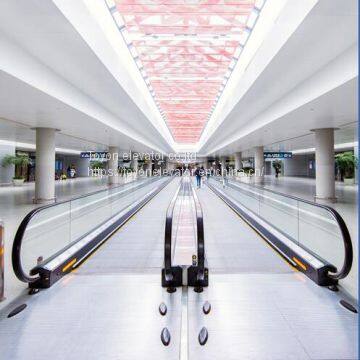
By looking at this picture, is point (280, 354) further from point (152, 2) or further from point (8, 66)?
point (152, 2)

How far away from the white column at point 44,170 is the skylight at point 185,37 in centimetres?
617

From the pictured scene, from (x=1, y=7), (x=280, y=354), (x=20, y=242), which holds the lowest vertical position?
(x=280, y=354)

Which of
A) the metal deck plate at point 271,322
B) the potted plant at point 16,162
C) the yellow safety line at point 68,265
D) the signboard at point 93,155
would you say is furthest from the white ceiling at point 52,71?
the signboard at point 93,155

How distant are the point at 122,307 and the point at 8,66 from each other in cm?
575

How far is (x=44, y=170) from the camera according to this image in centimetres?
1424

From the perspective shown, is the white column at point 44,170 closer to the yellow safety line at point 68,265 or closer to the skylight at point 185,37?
the skylight at point 185,37

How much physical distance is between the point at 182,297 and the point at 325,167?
1354cm

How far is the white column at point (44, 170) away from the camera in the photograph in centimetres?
1412

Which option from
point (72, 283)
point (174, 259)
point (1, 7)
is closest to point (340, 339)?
point (174, 259)

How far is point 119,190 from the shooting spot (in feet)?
38.7

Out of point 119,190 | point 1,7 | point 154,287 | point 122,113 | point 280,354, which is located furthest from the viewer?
point 122,113

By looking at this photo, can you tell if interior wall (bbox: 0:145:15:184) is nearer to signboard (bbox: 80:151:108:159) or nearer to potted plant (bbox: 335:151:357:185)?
signboard (bbox: 80:151:108:159)

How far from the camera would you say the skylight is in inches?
343

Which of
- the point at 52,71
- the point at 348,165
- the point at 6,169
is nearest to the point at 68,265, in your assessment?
the point at 52,71
